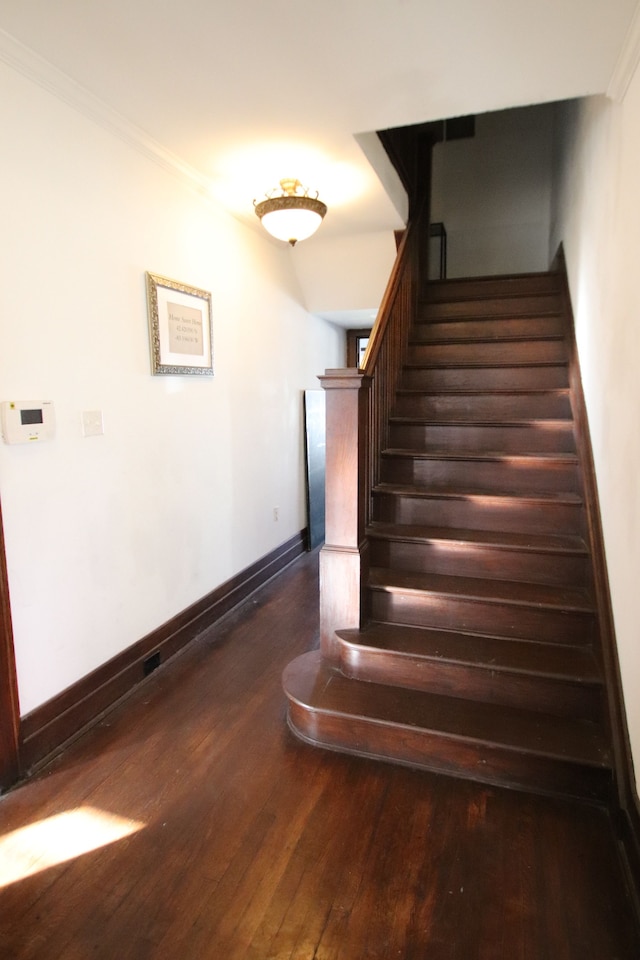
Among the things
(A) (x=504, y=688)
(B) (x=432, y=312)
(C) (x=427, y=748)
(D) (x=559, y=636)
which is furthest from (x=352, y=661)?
(B) (x=432, y=312)

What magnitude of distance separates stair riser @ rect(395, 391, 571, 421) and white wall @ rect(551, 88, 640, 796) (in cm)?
33

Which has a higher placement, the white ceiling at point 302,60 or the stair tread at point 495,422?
the white ceiling at point 302,60

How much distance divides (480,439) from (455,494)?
19.1 inches

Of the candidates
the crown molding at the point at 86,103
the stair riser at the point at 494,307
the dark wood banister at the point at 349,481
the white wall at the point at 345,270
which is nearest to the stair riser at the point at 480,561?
the dark wood banister at the point at 349,481

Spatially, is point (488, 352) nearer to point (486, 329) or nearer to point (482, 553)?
point (486, 329)

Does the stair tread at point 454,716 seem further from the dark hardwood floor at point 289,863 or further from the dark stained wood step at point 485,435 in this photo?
the dark stained wood step at point 485,435

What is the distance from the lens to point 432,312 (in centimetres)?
389

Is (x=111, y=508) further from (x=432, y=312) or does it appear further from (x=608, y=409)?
(x=432, y=312)

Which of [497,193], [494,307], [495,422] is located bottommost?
[495,422]

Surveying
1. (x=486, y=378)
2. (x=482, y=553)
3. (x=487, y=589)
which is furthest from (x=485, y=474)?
(x=486, y=378)

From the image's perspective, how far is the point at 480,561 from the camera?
243 centimetres

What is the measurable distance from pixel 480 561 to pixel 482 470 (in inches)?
21.6

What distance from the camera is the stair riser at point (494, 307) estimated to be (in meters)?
3.58

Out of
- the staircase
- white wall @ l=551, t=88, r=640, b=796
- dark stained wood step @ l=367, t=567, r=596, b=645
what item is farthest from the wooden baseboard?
white wall @ l=551, t=88, r=640, b=796
